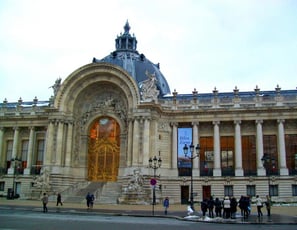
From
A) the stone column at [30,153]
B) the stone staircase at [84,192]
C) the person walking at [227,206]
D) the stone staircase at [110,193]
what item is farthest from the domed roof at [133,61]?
the person walking at [227,206]

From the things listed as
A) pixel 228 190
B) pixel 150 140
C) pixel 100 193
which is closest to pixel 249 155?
pixel 228 190

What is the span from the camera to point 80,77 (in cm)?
4756

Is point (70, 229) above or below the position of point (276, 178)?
below

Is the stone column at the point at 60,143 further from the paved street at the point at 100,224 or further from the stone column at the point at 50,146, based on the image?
the paved street at the point at 100,224

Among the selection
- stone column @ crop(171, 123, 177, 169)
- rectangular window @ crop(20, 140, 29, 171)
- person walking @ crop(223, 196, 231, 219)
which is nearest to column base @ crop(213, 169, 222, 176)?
stone column @ crop(171, 123, 177, 169)

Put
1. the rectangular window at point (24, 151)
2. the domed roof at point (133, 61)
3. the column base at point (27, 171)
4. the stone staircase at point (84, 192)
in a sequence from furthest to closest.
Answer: the domed roof at point (133, 61) < the rectangular window at point (24, 151) < the column base at point (27, 171) < the stone staircase at point (84, 192)

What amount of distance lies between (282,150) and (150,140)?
52.0 ft

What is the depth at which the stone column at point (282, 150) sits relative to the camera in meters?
43.8

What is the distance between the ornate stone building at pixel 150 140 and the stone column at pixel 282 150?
118mm

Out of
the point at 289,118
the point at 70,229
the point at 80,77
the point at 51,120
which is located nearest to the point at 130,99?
the point at 80,77

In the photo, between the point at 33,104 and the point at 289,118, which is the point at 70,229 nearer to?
the point at 289,118

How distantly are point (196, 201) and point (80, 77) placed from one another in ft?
69.6

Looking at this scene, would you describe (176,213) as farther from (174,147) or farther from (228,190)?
(174,147)

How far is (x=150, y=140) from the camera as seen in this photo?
1745 inches
